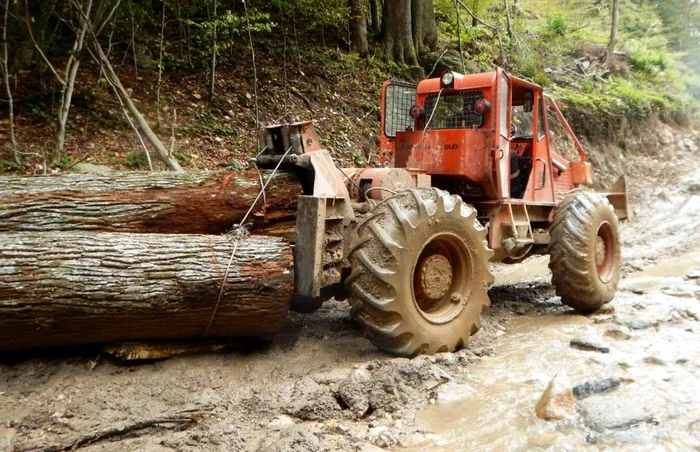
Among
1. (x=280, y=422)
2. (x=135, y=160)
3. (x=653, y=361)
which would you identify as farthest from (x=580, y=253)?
(x=135, y=160)

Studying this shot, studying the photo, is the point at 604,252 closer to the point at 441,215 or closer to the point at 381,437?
the point at 441,215

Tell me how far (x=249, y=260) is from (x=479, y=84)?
297 cm

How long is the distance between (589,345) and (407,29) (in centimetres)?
939

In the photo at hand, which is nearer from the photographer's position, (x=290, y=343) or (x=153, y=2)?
(x=290, y=343)

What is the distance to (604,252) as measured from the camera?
591 cm

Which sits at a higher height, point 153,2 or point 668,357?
point 153,2

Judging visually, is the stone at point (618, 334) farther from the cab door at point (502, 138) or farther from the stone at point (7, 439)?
the stone at point (7, 439)

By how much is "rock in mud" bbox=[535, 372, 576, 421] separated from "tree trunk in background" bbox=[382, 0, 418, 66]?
9.87m

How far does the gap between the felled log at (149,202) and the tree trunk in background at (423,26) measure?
9.19 m

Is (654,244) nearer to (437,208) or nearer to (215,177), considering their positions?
(437,208)

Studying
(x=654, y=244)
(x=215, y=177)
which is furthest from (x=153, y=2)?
(x=654, y=244)

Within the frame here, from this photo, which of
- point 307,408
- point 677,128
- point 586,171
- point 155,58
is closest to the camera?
point 307,408

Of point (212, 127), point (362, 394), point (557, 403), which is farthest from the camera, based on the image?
point (212, 127)

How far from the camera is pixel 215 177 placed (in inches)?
164
